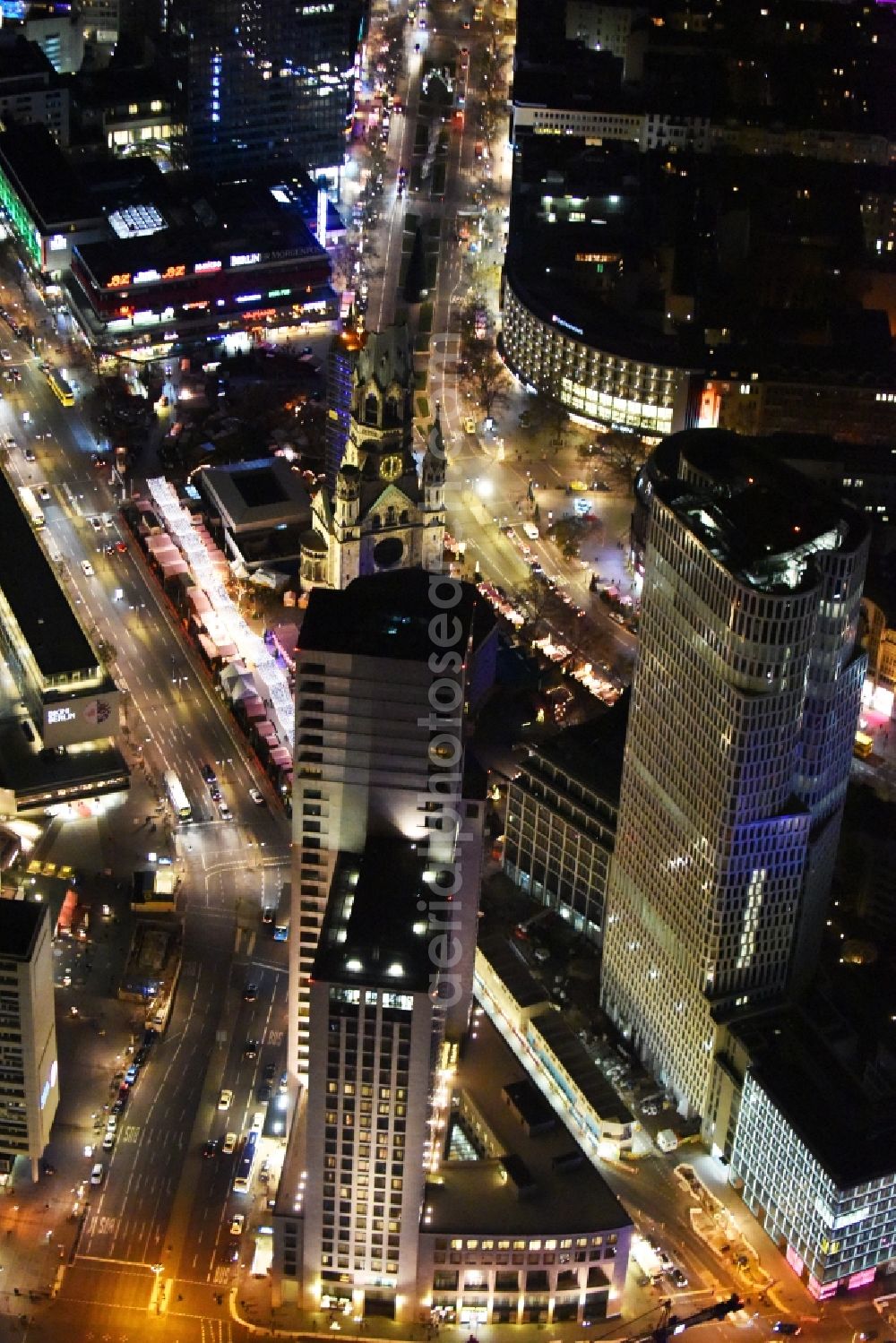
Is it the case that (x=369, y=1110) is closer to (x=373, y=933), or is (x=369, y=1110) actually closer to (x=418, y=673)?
(x=373, y=933)

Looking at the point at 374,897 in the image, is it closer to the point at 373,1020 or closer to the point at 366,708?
the point at 373,1020

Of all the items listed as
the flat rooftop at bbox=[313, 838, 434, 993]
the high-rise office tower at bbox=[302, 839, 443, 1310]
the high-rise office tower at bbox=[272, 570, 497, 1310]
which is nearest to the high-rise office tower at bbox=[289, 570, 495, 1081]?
the high-rise office tower at bbox=[272, 570, 497, 1310]

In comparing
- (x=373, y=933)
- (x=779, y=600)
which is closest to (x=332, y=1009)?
(x=373, y=933)

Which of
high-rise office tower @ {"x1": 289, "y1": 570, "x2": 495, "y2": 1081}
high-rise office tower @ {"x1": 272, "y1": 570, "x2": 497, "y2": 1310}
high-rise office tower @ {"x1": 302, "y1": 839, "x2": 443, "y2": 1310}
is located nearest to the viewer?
high-rise office tower @ {"x1": 302, "y1": 839, "x2": 443, "y2": 1310}

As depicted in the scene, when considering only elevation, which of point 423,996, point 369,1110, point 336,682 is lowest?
point 369,1110

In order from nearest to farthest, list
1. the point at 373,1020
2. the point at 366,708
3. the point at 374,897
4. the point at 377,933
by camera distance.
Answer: the point at 373,1020, the point at 377,933, the point at 366,708, the point at 374,897

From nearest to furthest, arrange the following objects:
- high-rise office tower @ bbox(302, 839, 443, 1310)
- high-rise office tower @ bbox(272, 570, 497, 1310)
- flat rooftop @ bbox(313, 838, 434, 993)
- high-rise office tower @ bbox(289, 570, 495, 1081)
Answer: flat rooftop @ bbox(313, 838, 434, 993)
high-rise office tower @ bbox(302, 839, 443, 1310)
high-rise office tower @ bbox(272, 570, 497, 1310)
high-rise office tower @ bbox(289, 570, 495, 1081)

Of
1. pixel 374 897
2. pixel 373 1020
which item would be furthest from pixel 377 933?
pixel 373 1020

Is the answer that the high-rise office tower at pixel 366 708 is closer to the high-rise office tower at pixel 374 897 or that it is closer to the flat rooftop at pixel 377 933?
the high-rise office tower at pixel 374 897

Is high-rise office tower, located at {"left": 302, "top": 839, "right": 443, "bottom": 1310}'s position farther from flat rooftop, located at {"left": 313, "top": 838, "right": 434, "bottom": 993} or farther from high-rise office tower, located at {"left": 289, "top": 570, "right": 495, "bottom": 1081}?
high-rise office tower, located at {"left": 289, "top": 570, "right": 495, "bottom": 1081}
